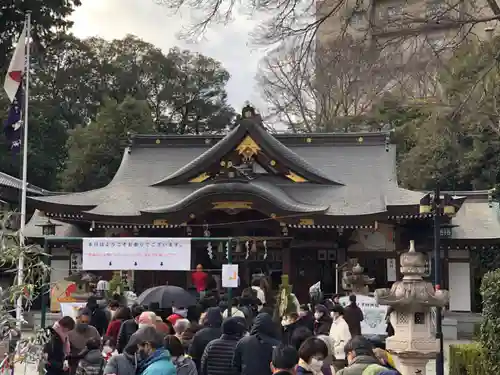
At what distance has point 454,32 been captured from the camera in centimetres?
893

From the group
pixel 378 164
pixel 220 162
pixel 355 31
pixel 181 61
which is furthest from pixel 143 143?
pixel 181 61

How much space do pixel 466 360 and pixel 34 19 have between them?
29.6 metres

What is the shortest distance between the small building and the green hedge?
876 cm

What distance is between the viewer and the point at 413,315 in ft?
28.1

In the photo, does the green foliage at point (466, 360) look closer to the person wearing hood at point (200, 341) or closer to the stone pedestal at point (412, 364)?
the stone pedestal at point (412, 364)

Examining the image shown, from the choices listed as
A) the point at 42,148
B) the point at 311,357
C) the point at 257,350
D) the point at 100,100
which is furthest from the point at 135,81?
the point at 311,357

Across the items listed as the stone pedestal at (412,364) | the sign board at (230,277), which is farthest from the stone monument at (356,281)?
the stone pedestal at (412,364)

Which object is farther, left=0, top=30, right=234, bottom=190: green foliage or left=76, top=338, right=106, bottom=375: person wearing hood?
left=0, top=30, right=234, bottom=190: green foliage

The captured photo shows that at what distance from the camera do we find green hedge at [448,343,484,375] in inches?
373

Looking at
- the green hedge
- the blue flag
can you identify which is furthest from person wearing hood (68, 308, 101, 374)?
the blue flag

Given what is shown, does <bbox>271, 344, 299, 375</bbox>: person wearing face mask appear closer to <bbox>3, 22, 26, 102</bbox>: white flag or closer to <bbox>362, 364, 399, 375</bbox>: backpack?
<bbox>362, 364, 399, 375</bbox>: backpack

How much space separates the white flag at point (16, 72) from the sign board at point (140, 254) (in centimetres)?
481

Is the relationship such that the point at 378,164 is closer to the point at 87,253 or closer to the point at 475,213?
the point at 475,213

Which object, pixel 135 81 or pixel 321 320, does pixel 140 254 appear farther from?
pixel 135 81
